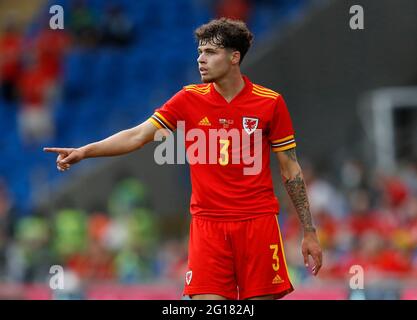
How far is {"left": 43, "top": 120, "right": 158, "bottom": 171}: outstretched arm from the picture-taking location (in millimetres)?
7449

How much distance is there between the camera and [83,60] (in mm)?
19375

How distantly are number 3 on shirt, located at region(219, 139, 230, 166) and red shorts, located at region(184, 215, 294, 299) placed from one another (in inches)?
14.7

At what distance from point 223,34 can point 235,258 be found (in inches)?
55.3

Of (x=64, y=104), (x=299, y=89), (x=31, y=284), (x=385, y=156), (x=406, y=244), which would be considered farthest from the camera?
(x=64, y=104)

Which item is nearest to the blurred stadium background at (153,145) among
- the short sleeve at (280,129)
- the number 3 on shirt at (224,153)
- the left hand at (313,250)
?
the left hand at (313,250)

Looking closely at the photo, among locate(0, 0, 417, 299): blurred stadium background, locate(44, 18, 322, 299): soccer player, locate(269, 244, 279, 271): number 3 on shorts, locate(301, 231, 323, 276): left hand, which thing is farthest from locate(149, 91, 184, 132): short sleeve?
locate(0, 0, 417, 299): blurred stadium background

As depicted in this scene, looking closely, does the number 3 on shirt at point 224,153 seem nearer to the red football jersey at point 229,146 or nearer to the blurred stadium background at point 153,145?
the red football jersey at point 229,146

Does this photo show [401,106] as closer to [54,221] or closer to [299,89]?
[299,89]

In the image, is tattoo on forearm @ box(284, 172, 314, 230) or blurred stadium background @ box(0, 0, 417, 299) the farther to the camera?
blurred stadium background @ box(0, 0, 417, 299)

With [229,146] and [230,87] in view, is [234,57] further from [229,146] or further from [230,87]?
[229,146]

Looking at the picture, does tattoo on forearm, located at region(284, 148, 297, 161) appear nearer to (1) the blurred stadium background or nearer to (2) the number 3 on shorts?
(2) the number 3 on shorts

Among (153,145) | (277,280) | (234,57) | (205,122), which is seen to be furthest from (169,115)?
(153,145)

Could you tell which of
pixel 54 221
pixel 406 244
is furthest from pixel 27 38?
pixel 406 244
